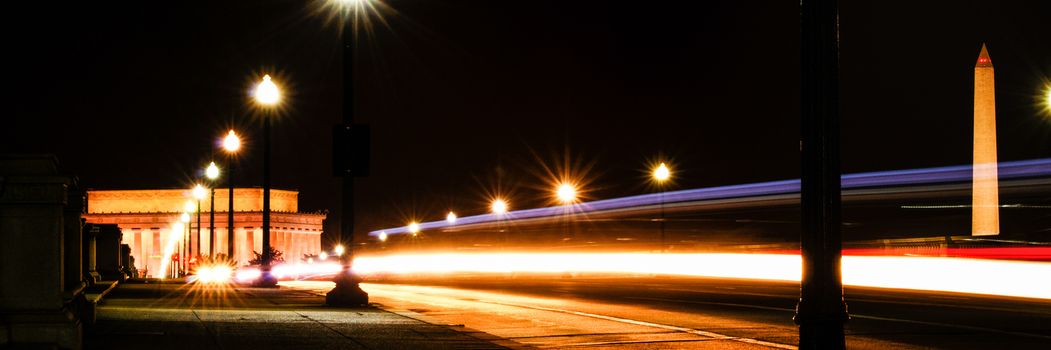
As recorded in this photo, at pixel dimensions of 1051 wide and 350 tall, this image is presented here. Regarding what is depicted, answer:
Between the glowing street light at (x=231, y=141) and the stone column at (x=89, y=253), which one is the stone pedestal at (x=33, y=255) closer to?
the stone column at (x=89, y=253)

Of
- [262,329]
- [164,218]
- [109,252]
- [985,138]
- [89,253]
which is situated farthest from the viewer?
[164,218]

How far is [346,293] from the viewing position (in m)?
22.9

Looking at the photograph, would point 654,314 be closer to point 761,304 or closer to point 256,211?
point 761,304

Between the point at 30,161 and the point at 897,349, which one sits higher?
the point at 30,161

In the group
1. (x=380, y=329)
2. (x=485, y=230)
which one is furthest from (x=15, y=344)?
(x=485, y=230)

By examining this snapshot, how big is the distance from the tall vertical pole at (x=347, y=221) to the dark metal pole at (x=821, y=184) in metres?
15.5

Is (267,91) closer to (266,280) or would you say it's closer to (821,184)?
(266,280)

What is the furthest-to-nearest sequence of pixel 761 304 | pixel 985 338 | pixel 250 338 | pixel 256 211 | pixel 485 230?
pixel 256 211
pixel 485 230
pixel 761 304
pixel 985 338
pixel 250 338

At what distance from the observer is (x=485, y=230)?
73.1 metres

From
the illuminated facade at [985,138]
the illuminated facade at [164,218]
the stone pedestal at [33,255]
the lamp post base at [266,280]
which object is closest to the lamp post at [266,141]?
the lamp post base at [266,280]

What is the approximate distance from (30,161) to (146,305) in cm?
1120

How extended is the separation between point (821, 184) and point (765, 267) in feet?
113

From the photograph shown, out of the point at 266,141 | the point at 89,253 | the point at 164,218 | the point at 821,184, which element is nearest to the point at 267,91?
the point at 266,141

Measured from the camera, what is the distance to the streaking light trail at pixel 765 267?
29.4 meters
